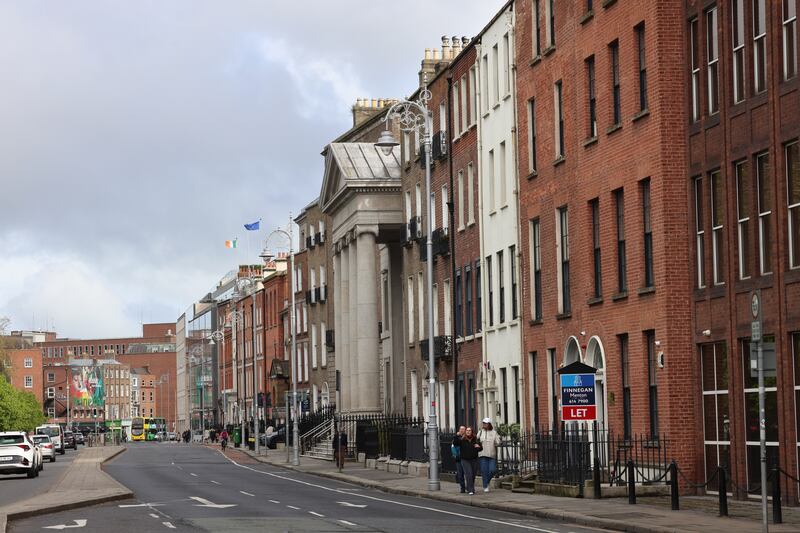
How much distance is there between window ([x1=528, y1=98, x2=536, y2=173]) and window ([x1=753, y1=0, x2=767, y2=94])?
14.8 metres

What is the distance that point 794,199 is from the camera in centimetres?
2897

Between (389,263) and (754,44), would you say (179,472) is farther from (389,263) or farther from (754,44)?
(754,44)

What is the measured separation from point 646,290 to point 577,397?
3.80m

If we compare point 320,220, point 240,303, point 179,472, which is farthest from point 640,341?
point 240,303

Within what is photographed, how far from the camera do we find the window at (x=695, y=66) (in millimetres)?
33688

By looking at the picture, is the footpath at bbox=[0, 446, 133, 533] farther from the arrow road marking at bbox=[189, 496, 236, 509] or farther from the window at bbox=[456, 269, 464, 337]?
the window at bbox=[456, 269, 464, 337]

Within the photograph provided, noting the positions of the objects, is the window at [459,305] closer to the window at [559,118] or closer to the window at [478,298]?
the window at [478,298]

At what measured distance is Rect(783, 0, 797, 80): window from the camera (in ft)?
95.2

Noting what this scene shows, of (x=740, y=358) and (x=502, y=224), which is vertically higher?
(x=502, y=224)

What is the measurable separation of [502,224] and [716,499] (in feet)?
61.1

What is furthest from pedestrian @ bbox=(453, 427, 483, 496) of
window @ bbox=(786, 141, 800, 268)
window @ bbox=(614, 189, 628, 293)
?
window @ bbox=(786, 141, 800, 268)

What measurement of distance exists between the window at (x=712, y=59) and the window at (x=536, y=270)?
12255 millimetres

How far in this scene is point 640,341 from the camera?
117ft

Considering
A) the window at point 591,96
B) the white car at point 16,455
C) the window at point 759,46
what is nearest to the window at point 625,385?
the window at point 591,96
